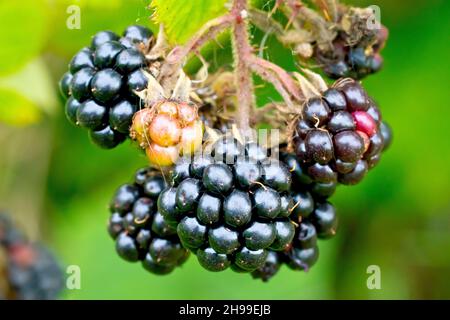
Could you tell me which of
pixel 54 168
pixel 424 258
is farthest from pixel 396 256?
pixel 54 168

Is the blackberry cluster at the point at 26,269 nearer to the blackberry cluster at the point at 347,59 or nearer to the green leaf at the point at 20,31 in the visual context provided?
the green leaf at the point at 20,31

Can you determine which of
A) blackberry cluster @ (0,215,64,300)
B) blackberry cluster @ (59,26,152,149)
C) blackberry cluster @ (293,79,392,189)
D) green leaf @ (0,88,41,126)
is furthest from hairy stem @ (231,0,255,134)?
blackberry cluster @ (0,215,64,300)

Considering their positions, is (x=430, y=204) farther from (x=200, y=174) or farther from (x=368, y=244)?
(x=200, y=174)

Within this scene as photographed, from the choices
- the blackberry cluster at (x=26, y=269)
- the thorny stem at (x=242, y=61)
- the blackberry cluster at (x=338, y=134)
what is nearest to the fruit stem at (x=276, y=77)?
the thorny stem at (x=242, y=61)

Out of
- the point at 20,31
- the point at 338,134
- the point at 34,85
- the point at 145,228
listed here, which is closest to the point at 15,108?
the point at 34,85

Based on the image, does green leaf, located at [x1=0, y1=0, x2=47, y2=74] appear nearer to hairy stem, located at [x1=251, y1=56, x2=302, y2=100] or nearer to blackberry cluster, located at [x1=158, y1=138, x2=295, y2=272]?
hairy stem, located at [x1=251, y1=56, x2=302, y2=100]

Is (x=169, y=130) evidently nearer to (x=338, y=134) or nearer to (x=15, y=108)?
(x=338, y=134)

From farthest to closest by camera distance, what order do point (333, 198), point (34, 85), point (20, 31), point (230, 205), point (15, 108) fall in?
point (333, 198), point (34, 85), point (15, 108), point (20, 31), point (230, 205)
